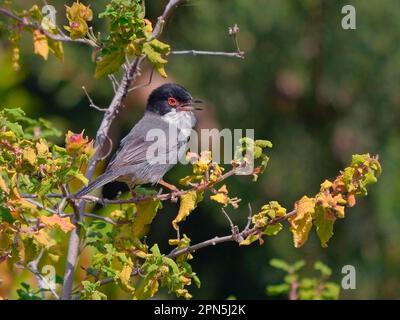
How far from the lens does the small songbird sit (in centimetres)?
442

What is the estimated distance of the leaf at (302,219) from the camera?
9.48ft

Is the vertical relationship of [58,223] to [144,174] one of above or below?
below

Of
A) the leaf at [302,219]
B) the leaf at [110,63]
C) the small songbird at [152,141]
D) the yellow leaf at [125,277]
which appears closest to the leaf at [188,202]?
the yellow leaf at [125,277]

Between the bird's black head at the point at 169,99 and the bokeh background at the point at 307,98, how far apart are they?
1.64 m

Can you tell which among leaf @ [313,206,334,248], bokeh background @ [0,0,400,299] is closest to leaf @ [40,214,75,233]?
leaf @ [313,206,334,248]

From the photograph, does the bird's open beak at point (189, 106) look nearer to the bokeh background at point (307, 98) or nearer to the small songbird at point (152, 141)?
the small songbird at point (152, 141)

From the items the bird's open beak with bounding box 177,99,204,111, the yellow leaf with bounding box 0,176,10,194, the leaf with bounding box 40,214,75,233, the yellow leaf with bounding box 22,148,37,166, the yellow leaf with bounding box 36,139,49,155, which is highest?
the bird's open beak with bounding box 177,99,204,111

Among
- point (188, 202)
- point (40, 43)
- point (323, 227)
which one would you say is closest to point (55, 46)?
point (40, 43)

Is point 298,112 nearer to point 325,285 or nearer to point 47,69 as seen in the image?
point 47,69

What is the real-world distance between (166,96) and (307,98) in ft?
6.82

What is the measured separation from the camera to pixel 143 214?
3.41m

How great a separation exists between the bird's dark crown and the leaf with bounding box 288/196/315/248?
209cm

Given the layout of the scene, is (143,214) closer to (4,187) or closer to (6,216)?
(6,216)

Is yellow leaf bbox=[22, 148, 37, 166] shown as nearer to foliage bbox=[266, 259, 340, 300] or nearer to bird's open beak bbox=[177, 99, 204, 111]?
foliage bbox=[266, 259, 340, 300]
